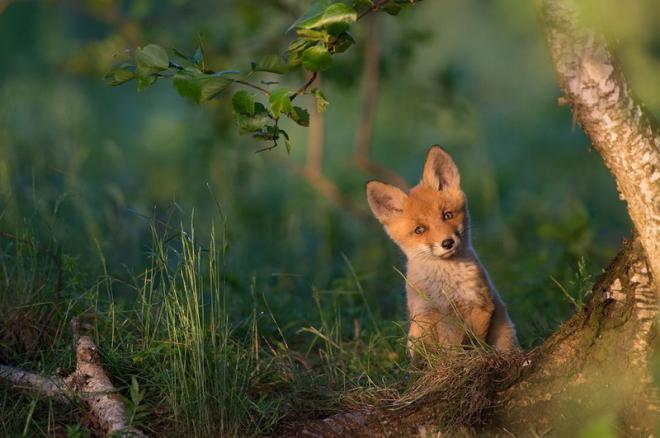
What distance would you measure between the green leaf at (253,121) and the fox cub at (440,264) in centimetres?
126

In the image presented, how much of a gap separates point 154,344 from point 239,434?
57 centimetres

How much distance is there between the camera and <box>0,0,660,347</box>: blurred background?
19.0 ft

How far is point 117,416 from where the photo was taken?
3.66 m

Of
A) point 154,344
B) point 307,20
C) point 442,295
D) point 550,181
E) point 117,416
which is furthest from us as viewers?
point 550,181

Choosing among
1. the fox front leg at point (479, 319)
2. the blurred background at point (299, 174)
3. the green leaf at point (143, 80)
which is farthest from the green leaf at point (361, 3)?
the fox front leg at point (479, 319)

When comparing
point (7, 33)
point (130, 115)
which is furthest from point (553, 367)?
point (7, 33)

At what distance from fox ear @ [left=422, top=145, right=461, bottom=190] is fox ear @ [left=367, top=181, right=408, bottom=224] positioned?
0.16 m

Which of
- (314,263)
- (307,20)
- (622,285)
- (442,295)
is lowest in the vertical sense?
(314,263)

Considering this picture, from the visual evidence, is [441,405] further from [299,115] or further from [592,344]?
[299,115]

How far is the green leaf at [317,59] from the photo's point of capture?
331 centimetres

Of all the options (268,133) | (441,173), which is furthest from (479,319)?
(268,133)

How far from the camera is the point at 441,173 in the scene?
16.8 feet

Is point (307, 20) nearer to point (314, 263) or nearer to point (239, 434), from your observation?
point (239, 434)

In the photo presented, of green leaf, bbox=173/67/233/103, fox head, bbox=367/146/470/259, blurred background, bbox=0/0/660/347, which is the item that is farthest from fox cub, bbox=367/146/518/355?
green leaf, bbox=173/67/233/103
